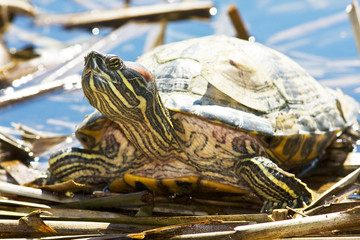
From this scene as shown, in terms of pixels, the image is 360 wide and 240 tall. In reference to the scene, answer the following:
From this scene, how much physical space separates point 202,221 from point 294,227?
51cm

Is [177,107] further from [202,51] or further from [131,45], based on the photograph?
[131,45]

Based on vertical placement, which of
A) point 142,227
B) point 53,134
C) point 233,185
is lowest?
point 142,227

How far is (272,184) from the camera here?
3303mm

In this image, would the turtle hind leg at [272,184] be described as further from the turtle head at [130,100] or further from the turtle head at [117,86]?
the turtle head at [117,86]

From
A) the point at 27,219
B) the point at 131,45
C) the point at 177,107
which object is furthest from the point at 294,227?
the point at 131,45

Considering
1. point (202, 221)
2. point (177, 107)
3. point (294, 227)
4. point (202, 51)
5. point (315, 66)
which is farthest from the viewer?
point (315, 66)

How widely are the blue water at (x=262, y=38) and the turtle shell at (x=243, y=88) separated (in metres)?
1.55

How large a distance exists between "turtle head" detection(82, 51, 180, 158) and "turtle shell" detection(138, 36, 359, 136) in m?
0.19

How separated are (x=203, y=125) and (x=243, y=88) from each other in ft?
1.51

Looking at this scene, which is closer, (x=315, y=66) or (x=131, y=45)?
(x=315, y=66)

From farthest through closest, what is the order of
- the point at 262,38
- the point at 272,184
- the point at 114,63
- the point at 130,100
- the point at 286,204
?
the point at 262,38
the point at 286,204
the point at 272,184
the point at 130,100
the point at 114,63

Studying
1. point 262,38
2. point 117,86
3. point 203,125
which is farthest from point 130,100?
point 262,38

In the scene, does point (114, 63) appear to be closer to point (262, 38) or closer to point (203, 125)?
point (203, 125)

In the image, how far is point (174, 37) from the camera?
7.09 m
